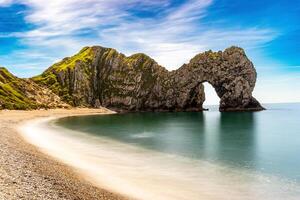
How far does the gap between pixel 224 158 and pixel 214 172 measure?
36.2 feet

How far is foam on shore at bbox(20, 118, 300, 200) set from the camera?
98.9ft

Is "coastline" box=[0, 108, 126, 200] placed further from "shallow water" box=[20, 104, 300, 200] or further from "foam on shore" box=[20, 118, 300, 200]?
"shallow water" box=[20, 104, 300, 200]

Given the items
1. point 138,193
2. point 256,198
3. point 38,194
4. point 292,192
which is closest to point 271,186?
point 292,192

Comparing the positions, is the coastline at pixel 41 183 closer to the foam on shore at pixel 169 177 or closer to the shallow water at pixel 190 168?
the foam on shore at pixel 169 177

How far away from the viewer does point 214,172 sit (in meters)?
40.0

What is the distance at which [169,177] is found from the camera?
121ft

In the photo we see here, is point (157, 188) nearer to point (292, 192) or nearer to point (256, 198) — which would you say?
point (256, 198)

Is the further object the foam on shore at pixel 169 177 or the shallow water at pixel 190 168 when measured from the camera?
the shallow water at pixel 190 168

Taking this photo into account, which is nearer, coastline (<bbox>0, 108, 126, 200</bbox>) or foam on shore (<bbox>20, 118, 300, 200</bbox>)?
coastline (<bbox>0, 108, 126, 200</bbox>)

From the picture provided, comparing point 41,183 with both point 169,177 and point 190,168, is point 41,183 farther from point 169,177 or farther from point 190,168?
point 190,168

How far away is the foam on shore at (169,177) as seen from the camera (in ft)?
98.9

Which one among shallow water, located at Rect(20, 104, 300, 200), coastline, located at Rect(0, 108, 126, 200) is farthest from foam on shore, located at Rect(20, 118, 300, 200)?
coastline, located at Rect(0, 108, 126, 200)

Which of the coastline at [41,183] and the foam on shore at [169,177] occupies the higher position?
the coastline at [41,183]

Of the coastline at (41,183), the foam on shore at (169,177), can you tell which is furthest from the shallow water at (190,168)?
the coastline at (41,183)
